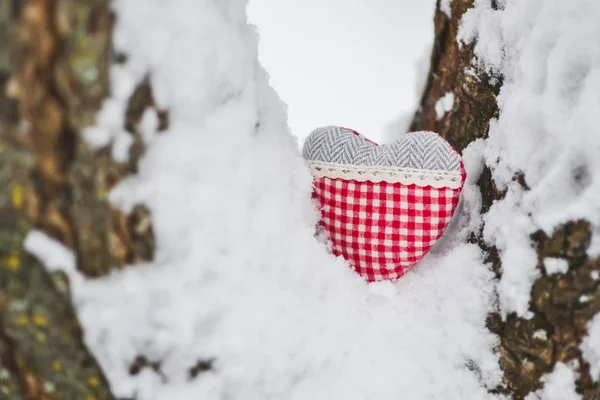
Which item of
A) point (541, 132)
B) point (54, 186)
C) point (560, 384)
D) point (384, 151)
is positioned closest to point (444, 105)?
point (384, 151)

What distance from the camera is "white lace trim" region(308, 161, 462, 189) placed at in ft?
3.01

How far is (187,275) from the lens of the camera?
0.70m

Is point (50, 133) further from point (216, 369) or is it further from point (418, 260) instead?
point (418, 260)

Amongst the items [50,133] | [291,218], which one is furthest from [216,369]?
[50,133]

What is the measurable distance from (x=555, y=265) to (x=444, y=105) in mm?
667

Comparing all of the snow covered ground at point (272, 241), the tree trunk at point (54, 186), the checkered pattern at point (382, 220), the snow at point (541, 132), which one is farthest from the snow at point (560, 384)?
the tree trunk at point (54, 186)

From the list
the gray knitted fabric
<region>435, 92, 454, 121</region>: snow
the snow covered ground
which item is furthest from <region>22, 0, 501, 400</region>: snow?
<region>435, 92, 454, 121</region>: snow

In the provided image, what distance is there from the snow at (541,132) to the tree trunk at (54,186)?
60cm

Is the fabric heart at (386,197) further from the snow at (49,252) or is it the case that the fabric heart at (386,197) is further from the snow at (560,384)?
the snow at (49,252)

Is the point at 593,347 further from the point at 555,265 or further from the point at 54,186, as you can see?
the point at 54,186

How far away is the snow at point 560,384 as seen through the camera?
773 millimetres

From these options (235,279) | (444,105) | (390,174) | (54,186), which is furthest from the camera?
(444,105)

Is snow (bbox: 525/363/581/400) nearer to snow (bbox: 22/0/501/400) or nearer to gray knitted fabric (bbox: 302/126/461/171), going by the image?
snow (bbox: 22/0/501/400)

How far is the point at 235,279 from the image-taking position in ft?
2.41
